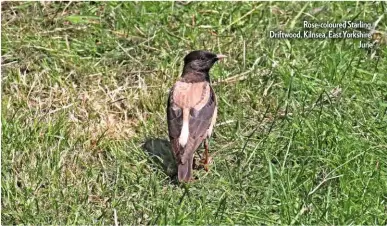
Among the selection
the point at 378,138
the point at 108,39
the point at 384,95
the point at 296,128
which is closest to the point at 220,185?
the point at 296,128

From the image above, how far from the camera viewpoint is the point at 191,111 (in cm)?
834

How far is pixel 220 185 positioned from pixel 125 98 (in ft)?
5.74

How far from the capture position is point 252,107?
9.12 meters

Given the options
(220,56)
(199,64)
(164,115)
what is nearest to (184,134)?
(164,115)

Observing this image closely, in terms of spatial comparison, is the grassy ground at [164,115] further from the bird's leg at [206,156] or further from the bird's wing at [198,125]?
the bird's wing at [198,125]

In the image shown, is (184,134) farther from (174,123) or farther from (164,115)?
(164,115)

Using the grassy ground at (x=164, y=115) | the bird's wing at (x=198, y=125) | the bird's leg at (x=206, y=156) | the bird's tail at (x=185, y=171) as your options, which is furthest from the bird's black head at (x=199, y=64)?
the bird's tail at (x=185, y=171)

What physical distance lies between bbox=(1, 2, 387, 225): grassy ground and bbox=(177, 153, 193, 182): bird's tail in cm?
8

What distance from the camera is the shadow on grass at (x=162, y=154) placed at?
27.2 ft

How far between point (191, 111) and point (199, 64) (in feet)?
2.62

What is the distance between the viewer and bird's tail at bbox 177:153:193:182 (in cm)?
789

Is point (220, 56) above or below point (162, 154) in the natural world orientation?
above

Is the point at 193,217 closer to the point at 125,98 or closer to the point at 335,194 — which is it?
the point at 335,194

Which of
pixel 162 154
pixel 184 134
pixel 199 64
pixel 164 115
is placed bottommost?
pixel 162 154
